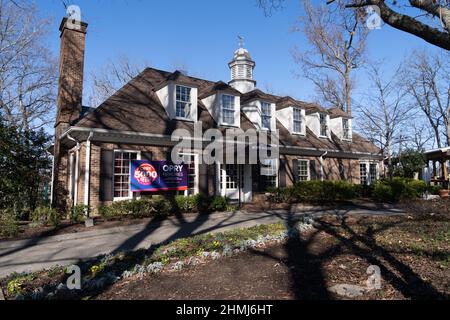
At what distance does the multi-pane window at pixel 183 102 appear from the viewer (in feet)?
47.6

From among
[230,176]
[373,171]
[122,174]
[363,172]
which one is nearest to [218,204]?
[230,176]

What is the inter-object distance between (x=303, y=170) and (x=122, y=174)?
10638mm

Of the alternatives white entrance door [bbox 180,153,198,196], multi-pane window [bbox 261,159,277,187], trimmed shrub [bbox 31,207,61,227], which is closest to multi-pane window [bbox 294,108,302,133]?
multi-pane window [bbox 261,159,277,187]

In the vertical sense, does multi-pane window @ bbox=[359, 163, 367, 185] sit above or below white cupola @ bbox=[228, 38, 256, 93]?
below

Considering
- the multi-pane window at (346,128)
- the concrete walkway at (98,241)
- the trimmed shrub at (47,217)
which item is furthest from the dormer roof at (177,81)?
the multi-pane window at (346,128)

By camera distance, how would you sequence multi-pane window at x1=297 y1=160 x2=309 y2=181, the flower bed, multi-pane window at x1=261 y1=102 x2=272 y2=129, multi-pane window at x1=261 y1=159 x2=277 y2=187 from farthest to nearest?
1. multi-pane window at x1=297 y1=160 x2=309 y2=181
2. multi-pane window at x1=261 y1=102 x2=272 y2=129
3. multi-pane window at x1=261 y1=159 x2=277 y2=187
4. the flower bed

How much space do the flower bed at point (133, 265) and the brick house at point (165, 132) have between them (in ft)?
20.7

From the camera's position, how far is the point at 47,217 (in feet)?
33.2

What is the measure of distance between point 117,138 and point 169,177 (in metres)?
2.53

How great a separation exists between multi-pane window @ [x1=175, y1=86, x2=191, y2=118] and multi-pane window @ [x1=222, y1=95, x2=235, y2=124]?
1935 mm

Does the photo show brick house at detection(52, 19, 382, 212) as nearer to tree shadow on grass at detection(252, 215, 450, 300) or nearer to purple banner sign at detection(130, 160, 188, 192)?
purple banner sign at detection(130, 160, 188, 192)

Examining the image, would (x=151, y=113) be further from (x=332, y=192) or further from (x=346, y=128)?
(x=346, y=128)

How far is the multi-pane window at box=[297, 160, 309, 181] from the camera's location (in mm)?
18359

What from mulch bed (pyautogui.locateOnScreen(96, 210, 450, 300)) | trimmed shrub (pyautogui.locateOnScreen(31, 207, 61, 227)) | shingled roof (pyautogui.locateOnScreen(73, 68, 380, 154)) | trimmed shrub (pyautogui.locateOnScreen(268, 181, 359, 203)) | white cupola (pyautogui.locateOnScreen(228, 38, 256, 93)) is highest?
white cupola (pyautogui.locateOnScreen(228, 38, 256, 93))
